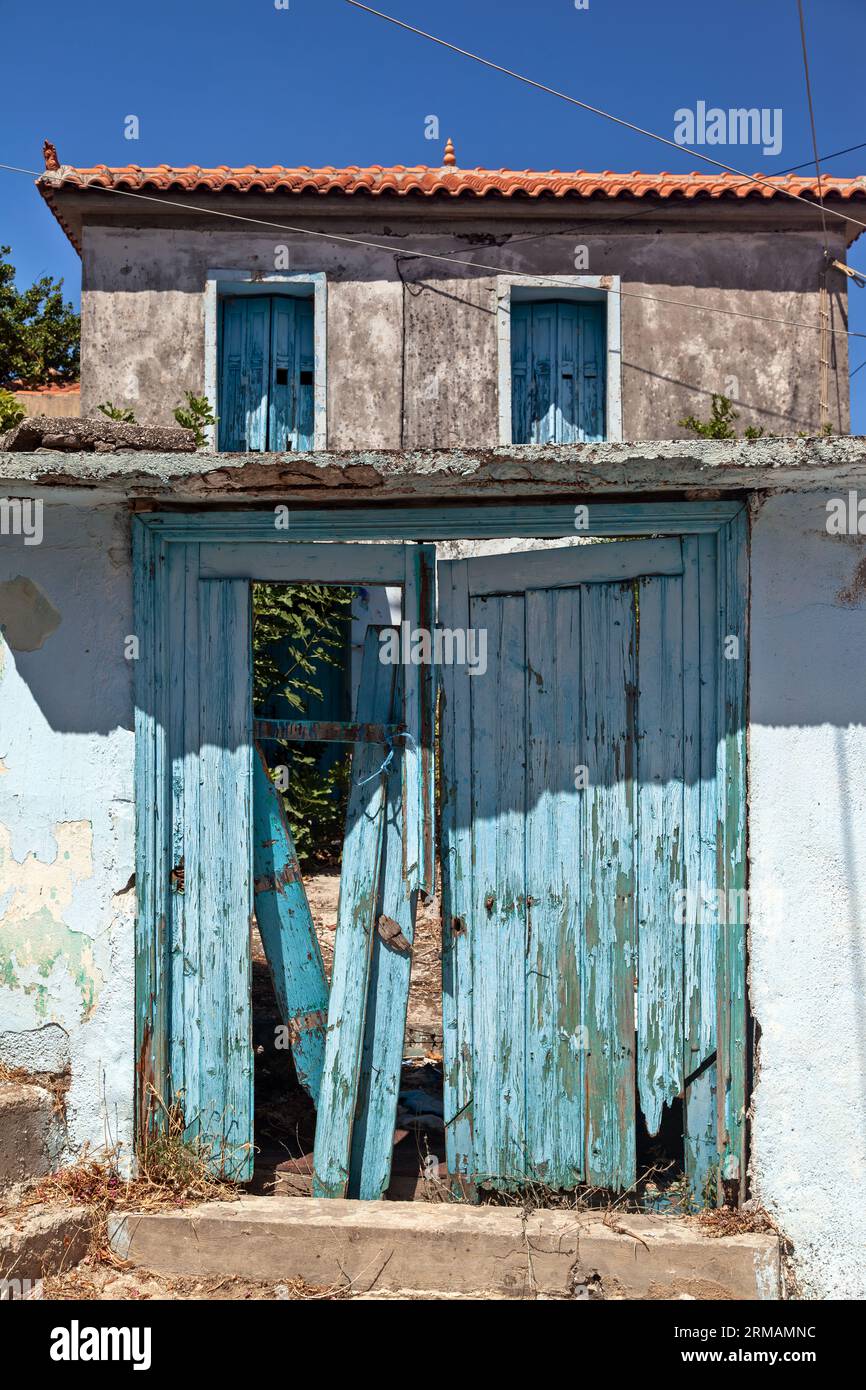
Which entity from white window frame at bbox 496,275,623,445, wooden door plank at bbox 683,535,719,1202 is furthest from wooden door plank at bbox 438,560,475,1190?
white window frame at bbox 496,275,623,445

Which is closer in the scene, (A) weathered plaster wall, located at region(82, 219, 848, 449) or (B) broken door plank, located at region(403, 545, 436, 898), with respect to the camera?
(B) broken door plank, located at region(403, 545, 436, 898)

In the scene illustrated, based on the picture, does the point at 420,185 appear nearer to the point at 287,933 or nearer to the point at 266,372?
the point at 266,372

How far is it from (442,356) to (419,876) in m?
6.90

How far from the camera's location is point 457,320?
9.39m

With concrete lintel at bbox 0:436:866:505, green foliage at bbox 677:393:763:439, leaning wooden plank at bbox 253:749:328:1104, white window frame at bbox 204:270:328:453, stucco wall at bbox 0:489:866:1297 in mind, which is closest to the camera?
concrete lintel at bbox 0:436:866:505

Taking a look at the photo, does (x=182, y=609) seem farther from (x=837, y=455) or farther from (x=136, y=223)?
(x=136, y=223)

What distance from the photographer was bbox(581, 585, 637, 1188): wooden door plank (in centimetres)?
362

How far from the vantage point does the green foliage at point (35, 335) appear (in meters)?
13.8

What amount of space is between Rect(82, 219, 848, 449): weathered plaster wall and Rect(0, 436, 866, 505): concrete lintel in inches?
242

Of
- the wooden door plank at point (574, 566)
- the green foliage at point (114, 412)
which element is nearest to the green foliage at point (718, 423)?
the green foliage at point (114, 412)

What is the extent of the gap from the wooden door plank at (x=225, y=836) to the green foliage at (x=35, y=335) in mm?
11267

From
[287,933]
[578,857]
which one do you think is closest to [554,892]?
[578,857]

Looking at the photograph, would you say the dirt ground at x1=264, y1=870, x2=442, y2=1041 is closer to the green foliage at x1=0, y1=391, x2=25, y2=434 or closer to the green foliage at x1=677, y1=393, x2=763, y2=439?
the green foliage at x1=0, y1=391, x2=25, y2=434

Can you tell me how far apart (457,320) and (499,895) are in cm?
711
